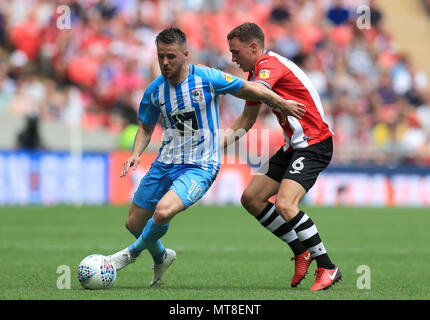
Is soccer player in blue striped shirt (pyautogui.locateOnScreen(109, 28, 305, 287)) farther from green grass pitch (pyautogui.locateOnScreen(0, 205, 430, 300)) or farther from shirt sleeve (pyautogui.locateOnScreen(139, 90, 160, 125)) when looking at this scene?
green grass pitch (pyautogui.locateOnScreen(0, 205, 430, 300))

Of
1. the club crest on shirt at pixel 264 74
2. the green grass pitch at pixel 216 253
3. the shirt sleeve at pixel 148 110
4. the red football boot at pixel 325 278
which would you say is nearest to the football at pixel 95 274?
the green grass pitch at pixel 216 253

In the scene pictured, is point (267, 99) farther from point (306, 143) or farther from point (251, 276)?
point (251, 276)

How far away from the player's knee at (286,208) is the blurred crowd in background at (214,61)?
39.2ft

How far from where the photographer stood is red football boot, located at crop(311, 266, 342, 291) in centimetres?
722

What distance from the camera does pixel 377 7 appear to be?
24875mm

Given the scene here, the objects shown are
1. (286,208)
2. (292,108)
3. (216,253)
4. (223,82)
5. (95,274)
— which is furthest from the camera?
(216,253)

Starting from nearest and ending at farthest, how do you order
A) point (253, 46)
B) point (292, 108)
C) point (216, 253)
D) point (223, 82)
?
point (292, 108), point (223, 82), point (253, 46), point (216, 253)

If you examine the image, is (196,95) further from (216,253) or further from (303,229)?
(216,253)

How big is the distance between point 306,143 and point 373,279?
5.52 ft

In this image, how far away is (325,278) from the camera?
7262 millimetres

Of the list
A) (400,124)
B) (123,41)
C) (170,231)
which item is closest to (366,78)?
(400,124)

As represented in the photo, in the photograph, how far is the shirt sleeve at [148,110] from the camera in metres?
7.63

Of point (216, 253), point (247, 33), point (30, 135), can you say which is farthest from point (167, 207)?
point (30, 135)

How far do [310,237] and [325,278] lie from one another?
40 cm
